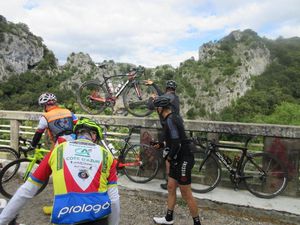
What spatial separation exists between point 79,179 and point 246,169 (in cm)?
457

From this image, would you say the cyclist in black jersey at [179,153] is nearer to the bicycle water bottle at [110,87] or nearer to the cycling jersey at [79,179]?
the cycling jersey at [79,179]

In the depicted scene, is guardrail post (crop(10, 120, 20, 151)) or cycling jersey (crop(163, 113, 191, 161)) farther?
guardrail post (crop(10, 120, 20, 151))

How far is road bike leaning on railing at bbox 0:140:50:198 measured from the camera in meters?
5.59

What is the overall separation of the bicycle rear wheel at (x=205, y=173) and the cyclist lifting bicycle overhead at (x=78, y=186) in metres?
3.81

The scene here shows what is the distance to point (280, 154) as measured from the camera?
5762mm

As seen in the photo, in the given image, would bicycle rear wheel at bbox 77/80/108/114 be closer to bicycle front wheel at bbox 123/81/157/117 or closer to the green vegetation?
bicycle front wheel at bbox 123/81/157/117

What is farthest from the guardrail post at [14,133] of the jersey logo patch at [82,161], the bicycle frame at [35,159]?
the jersey logo patch at [82,161]

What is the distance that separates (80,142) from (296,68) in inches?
3826

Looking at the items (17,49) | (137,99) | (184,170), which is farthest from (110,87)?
(17,49)

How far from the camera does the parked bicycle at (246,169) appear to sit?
227 inches

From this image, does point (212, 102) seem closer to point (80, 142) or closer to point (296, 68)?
point (296, 68)

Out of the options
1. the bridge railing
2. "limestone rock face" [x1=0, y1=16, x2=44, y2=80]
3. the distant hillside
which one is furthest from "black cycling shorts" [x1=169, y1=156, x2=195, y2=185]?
"limestone rock face" [x1=0, y1=16, x2=44, y2=80]

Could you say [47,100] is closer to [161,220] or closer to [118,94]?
A: [118,94]

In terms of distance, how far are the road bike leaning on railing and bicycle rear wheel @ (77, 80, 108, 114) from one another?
6.43ft
